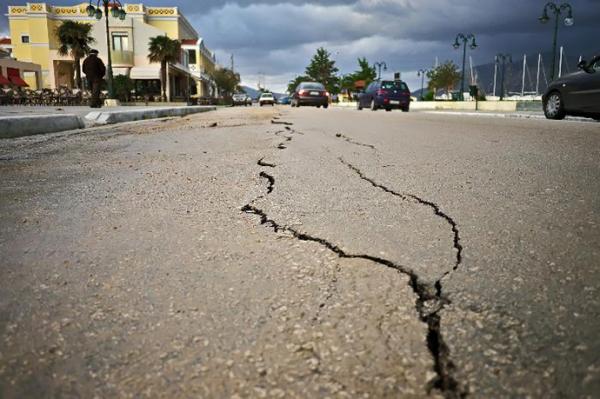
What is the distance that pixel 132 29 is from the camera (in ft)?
139

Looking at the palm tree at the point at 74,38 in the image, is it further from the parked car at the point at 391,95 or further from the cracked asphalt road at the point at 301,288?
the cracked asphalt road at the point at 301,288

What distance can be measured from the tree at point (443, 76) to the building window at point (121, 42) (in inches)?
1791

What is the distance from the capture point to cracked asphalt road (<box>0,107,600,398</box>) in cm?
102

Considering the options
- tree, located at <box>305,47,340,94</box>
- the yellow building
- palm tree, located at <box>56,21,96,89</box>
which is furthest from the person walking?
tree, located at <box>305,47,340,94</box>

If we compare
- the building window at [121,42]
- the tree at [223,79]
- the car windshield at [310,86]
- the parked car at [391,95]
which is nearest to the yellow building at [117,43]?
the building window at [121,42]

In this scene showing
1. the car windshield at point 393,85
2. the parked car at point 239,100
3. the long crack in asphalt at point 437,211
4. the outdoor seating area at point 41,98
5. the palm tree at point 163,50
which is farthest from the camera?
the parked car at point 239,100

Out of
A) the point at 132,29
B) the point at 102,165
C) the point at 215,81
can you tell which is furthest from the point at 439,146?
the point at 215,81

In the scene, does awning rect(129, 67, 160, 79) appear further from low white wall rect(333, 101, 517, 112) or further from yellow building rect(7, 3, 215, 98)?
low white wall rect(333, 101, 517, 112)

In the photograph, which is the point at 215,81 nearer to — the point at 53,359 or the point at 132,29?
the point at 132,29

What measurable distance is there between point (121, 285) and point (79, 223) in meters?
0.86

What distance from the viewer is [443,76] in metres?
69.3

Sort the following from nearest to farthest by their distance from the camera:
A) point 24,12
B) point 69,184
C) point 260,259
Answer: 1. point 260,259
2. point 69,184
3. point 24,12

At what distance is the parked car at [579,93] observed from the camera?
959 centimetres

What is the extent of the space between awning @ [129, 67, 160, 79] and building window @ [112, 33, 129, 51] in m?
3.87
